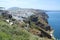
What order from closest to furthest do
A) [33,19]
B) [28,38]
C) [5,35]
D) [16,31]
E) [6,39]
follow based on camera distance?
[6,39] < [5,35] < [28,38] < [16,31] < [33,19]

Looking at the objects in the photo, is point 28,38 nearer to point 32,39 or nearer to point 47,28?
point 32,39

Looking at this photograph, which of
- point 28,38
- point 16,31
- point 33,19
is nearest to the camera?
point 28,38

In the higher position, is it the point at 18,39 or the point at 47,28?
the point at 18,39

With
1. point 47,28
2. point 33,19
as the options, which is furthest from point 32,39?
point 33,19

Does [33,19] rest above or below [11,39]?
below

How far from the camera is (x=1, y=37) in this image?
10.0m

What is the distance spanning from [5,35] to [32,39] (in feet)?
5.26

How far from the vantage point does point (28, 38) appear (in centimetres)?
1133

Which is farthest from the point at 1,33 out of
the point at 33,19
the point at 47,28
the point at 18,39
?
the point at 33,19

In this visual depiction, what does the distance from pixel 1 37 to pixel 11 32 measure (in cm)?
175

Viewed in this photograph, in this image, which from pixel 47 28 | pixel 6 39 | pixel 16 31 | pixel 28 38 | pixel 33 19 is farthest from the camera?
pixel 33 19

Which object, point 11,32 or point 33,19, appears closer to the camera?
point 11,32

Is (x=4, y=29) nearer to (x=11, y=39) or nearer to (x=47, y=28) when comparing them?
(x=11, y=39)

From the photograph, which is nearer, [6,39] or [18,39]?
[6,39]
